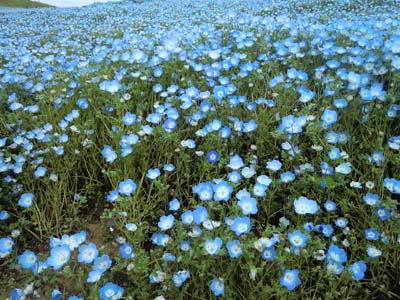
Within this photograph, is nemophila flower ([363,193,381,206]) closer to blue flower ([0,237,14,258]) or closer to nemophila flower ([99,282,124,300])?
nemophila flower ([99,282,124,300])

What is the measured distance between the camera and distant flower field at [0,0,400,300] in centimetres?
150

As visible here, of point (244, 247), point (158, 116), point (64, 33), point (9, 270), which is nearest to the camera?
point (244, 247)

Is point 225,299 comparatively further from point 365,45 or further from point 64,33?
point 64,33

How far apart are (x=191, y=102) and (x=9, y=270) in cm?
157

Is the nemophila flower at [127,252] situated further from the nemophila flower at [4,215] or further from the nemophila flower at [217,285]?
the nemophila flower at [4,215]

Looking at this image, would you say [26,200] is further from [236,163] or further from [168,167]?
[236,163]

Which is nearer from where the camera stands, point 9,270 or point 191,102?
point 9,270

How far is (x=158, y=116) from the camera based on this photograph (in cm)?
245

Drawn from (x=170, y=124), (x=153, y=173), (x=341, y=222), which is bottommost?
(x=341, y=222)

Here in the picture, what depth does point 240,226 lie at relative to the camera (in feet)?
4.94

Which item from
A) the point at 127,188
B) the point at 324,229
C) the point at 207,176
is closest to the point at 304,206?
the point at 324,229

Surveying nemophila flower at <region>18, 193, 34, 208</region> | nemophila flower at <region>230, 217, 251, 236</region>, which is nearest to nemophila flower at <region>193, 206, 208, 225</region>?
nemophila flower at <region>230, 217, 251, 236</region>

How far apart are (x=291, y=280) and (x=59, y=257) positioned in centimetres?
97

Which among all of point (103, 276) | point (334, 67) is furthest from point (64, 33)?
point (103, 276)
